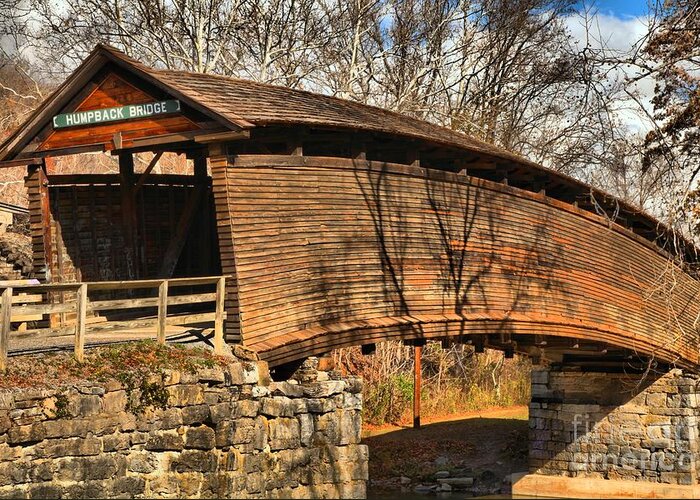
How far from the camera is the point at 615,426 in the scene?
76.5 feet

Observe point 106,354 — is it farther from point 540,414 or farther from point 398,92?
point 398,92

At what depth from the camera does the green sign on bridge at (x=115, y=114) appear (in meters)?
12.8

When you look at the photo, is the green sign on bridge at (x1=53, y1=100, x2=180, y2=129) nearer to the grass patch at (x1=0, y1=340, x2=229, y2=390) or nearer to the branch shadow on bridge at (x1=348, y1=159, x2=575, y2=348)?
the branch shadow on bridge at (x1=348, y1=159, x2=575, y2=348)

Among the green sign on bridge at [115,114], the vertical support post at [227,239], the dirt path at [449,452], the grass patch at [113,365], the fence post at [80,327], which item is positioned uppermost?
the green sign on bridge at [115,114]

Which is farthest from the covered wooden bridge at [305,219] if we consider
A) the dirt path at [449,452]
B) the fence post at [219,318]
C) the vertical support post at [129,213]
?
the dirt path at [449,452]

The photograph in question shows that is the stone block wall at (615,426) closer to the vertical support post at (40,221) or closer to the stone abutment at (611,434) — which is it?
the stone abutment at (611,434)

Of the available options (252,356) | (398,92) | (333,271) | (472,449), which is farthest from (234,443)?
(398,92)

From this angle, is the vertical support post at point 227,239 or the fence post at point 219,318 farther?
the vertical support post at point 227,239

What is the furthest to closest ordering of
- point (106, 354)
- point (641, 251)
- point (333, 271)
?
1. point (641, 251)
2. point (333, 271)
3. point (106, 354)

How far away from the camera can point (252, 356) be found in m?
11.8

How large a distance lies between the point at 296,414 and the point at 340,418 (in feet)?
2.29

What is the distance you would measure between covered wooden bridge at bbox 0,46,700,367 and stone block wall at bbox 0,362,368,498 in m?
0.73

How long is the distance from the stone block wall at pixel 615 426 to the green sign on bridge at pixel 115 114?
13.7 metres

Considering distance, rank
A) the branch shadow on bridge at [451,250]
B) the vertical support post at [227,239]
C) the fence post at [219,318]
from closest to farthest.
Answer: the fence post at [219,318], the vertical support post at [227,239], the branch shadow on bridge at [451,250]
